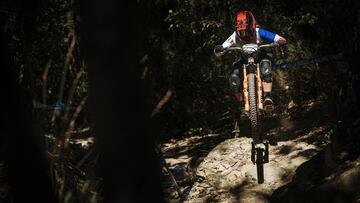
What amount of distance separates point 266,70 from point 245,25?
675 millimetres

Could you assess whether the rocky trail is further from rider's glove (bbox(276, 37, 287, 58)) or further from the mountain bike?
rider's glove (bbox(276, 37, 287, 58))

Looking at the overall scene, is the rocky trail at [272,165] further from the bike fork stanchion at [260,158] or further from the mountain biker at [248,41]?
the mountain biker at [248,41]

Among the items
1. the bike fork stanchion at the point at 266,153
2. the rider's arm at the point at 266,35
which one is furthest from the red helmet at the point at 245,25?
the bike fork stanchion at the point at 266,153

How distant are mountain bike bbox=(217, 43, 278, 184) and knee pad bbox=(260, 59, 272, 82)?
53 millimetres

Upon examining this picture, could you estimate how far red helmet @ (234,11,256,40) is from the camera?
273 inches

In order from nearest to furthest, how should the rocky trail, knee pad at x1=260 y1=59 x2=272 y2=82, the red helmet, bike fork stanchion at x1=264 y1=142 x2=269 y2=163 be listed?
the rocky trail < bike fork stanchion at x1=264 y1=142 x2=269 y2=163 < knee pad at x1=260 y1=59 x2=272 y2=82 < the red helmet

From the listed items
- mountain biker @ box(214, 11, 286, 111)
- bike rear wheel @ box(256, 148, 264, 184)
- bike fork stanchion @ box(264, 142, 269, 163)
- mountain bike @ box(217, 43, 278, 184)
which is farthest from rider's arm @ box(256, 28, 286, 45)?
bike rear wheel @ box(256, 148, 264, 184)

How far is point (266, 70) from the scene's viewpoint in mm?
6828

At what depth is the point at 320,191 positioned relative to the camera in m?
4.82

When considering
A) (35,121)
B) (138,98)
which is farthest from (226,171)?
(138,98)

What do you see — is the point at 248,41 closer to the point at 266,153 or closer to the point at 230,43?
the point at 230,43

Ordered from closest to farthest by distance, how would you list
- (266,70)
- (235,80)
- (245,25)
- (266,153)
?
(266,153), (266,70), (245,25), (235,80)

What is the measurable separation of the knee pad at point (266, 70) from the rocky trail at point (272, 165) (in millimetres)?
1129

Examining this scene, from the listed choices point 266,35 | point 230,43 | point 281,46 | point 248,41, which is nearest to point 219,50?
point 230,43
